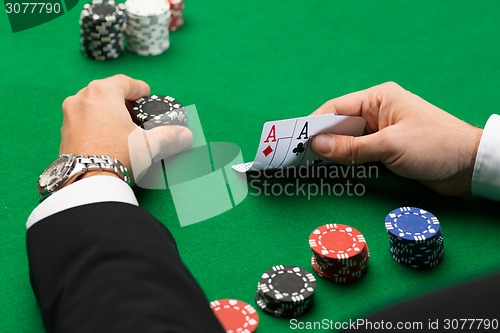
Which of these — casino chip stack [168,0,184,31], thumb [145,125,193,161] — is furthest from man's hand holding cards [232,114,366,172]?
casino chip stack [168,0,184,31]

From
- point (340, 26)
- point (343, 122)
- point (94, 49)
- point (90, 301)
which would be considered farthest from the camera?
point (340, 26)

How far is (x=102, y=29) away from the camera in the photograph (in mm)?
2721

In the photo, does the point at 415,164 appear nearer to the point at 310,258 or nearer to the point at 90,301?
the point at 310,258

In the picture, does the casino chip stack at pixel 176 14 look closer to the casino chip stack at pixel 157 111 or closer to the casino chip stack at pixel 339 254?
the casino chip stack at pixel 157 111

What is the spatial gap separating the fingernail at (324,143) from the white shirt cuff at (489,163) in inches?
14.1

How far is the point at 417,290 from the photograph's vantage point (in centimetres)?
188

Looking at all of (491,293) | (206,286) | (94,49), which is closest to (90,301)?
(206,286)

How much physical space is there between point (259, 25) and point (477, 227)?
4.06ft

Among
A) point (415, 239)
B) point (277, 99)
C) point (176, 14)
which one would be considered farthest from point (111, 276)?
point (176, 14)

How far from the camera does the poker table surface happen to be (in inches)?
75.7

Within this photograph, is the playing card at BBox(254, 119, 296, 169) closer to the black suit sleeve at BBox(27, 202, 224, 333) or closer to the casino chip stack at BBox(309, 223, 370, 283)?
the casino chip stack at BBox(309, 223, 370, 283)

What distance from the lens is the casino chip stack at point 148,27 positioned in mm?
2768

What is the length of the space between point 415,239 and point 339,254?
18 centimetres

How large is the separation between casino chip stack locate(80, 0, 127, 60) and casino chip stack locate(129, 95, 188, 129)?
422mm
